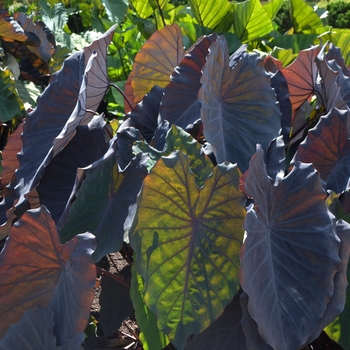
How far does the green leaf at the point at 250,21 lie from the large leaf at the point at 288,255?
2272 mm

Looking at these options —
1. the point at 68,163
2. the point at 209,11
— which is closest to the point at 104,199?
the point at 68,163

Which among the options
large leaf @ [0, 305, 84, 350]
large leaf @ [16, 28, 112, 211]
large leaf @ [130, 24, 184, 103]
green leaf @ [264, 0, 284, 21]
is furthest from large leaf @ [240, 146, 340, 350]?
green leaf @ [264, 0, 284, 21]

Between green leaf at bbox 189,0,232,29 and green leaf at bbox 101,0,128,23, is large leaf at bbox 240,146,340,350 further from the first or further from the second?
green leaf at bbox 101,0,128,23

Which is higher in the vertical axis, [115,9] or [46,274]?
[46,274]

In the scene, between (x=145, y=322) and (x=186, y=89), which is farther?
(x=186, y=89)

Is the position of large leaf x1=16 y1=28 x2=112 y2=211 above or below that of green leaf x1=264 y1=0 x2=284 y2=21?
above

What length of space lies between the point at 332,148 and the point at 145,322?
1.87 feet

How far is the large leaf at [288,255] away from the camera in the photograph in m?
0.93

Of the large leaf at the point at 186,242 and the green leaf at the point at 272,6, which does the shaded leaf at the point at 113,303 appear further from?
the green leaf at the point at 272,6

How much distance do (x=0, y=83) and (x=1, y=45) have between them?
79cm

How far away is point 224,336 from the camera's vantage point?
1.07 m

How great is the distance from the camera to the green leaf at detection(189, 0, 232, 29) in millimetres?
3059

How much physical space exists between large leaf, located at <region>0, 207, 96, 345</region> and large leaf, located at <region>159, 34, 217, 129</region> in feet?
1.83

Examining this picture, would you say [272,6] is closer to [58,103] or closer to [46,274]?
[58,103]
